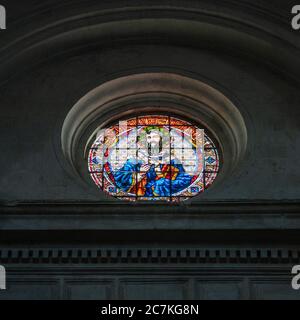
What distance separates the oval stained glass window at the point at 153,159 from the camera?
60.2 ft

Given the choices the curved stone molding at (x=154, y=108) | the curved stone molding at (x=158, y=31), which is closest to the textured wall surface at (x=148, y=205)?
the curved stone molding at (x=158, y=31)

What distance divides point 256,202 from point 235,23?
10.5 feet

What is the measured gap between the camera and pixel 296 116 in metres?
18.2

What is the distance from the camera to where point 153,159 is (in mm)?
18750

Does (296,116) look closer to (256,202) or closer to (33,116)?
(256,202)

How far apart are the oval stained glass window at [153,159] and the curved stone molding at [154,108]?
15cm

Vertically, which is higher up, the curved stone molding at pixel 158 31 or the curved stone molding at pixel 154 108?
the curved stone molding at pixel 158 31

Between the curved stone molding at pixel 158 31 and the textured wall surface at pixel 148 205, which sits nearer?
the textured wall surface at pixel 148 205

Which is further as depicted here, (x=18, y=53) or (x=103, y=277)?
(x=18, y=53)

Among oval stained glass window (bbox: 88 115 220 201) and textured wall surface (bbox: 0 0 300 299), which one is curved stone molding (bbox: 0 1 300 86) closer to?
textured wall surface (bbox: 0 0 300 299)

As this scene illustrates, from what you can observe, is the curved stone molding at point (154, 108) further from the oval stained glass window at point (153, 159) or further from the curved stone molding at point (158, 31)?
the curved stone molding at point (158, 31)
